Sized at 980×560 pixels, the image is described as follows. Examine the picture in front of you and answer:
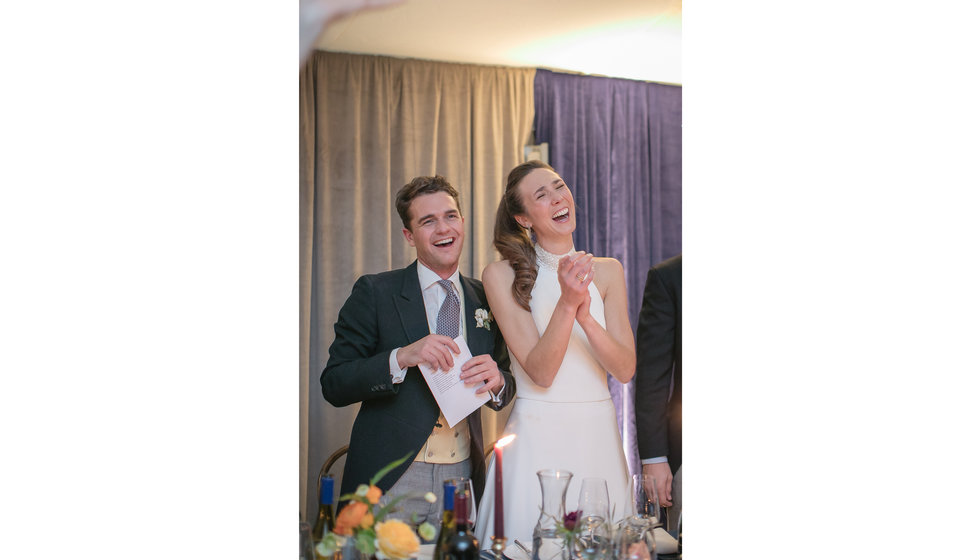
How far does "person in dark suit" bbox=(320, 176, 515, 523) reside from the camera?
6.08 ft

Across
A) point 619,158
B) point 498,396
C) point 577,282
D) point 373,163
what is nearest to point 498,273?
point 577,282

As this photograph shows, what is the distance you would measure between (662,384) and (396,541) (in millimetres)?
833

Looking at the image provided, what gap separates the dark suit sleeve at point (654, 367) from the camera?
6.71 feet

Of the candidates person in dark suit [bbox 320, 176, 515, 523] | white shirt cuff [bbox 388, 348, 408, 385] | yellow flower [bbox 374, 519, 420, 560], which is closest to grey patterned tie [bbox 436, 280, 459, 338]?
person in dark suit [bbox 320, 176, 515, 523]

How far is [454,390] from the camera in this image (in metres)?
1.91

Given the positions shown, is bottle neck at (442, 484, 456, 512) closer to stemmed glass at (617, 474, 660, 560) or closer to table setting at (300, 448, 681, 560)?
table setting at (300, 448, 681, 560)

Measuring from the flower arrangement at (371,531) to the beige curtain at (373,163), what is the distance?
73 millimetres

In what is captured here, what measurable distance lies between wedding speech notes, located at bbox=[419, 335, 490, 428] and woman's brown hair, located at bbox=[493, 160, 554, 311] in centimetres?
22

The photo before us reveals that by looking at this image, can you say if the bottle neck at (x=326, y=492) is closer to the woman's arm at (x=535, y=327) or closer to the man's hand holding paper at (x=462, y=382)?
the man's hand holding paper at (x=462, y=382)

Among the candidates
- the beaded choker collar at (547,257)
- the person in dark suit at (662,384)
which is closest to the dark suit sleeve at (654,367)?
the person in dark suit at (662,384)

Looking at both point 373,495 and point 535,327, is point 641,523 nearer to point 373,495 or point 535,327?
point 535,327
